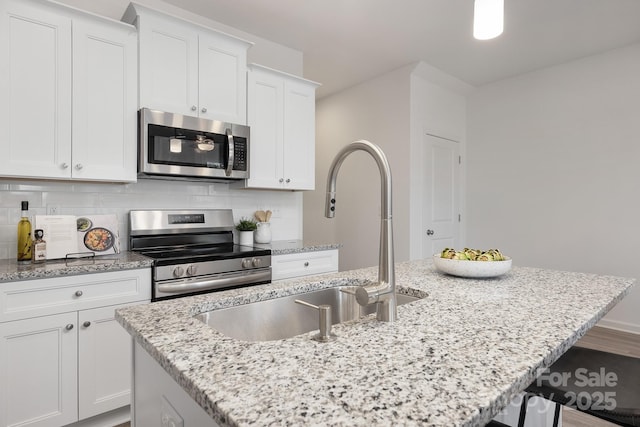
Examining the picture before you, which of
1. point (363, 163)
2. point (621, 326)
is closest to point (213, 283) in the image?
point (363, 163)

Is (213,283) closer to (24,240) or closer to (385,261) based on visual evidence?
(24,240)

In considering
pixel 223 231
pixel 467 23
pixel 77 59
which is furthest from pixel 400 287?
pixel 467 23

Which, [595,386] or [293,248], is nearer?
[595,386]

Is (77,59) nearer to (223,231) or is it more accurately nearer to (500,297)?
(223,231)

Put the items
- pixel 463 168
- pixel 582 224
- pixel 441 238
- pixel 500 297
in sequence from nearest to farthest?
pixel 500 297
pixel 582 224
pixel 441 238
pixel 463 168

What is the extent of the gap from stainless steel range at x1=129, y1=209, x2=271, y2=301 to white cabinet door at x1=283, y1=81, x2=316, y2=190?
63 cm

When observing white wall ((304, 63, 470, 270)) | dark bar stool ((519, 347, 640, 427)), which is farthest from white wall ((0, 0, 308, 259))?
dark bar stool ((519, 347, 640, 427))

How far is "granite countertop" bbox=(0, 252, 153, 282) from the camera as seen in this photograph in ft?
5.42

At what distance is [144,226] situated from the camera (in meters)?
2.49

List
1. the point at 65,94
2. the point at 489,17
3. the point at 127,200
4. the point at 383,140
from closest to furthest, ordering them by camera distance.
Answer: the point at 489,17 → the point at 65,94 → the point at 127,200 → the point at 383,140

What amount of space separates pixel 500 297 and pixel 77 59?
2.44m

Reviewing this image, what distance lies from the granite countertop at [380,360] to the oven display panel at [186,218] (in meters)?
1.63

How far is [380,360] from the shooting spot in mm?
703

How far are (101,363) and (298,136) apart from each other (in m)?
2.13
